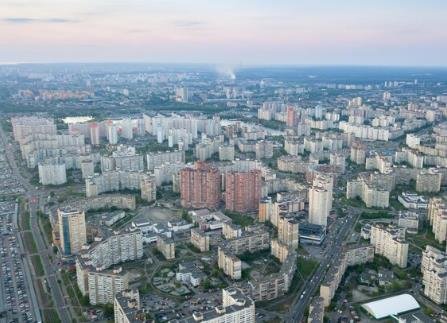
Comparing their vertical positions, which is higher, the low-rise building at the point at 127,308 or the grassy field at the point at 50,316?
the low-rise building at the point at 127,308

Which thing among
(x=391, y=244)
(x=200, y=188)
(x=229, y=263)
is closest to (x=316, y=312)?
(x=229, y=263)

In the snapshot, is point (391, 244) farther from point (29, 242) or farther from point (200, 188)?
point (29, 242)

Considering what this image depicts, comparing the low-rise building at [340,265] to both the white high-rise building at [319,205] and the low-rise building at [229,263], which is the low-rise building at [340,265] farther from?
the white high-rise building at [319,205]

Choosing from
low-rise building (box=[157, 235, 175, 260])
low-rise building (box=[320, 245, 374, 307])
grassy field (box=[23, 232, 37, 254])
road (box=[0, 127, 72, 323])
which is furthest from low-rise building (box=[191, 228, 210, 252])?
grassy field (box=[23, 232, 37, 254])

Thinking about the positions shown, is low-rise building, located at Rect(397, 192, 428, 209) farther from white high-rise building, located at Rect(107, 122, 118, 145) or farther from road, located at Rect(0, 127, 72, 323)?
white high-rise building, located at Rect(107, 122, 118, 145)

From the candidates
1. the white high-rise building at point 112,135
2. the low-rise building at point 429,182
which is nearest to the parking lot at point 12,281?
the white high-rise building at point 112,135

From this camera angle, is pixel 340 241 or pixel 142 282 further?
pixel 340 241

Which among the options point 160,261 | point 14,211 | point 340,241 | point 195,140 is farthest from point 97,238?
point 195,140

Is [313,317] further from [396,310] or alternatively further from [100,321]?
[100,321]
